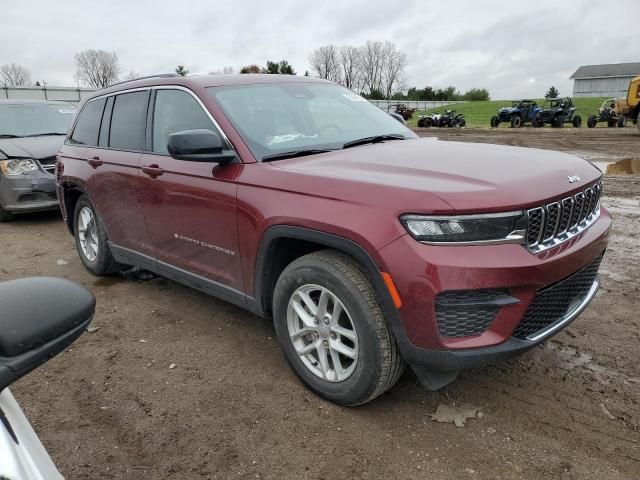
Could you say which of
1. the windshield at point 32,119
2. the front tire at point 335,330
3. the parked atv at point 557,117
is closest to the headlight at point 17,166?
the windshield at point 32,119

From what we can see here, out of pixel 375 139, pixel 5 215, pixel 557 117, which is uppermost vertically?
pixel 375 139

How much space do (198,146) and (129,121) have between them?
1619mm

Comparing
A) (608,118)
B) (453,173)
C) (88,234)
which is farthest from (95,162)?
(608,118)

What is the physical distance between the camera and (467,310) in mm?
2320

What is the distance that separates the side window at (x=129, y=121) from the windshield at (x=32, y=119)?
4768 mm

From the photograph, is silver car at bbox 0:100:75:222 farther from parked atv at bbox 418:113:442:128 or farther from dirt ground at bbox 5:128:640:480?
parked atv at bbox 418:113:442:128

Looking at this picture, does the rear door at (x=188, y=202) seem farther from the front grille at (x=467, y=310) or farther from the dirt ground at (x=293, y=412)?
the front grille at (x=467, y=310)

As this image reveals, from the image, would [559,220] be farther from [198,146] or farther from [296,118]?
[198,146]

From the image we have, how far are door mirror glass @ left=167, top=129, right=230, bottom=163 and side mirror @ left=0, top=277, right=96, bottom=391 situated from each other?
71.0 inches

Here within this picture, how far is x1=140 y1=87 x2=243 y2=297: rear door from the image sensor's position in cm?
324

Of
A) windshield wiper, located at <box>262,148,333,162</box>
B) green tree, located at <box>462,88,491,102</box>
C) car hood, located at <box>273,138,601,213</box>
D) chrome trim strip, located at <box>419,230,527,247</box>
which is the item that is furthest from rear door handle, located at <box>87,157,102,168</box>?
green tree, located at <box>462,88,491,102</box>

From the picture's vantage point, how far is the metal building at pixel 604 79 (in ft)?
232

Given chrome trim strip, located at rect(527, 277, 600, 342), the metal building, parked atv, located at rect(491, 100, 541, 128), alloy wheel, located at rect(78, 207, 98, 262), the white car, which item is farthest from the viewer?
the metal building

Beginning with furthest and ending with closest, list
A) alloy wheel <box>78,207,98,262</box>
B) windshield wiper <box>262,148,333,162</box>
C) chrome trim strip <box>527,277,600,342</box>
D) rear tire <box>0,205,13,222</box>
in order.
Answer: rear tire <box>0,205,13,222</box>, alloy wheel <box>78,207,98,262</box>, windshield wiper <box>262,148,333,162</box>, chrome trim strip <box>527,277,600,342</box>
